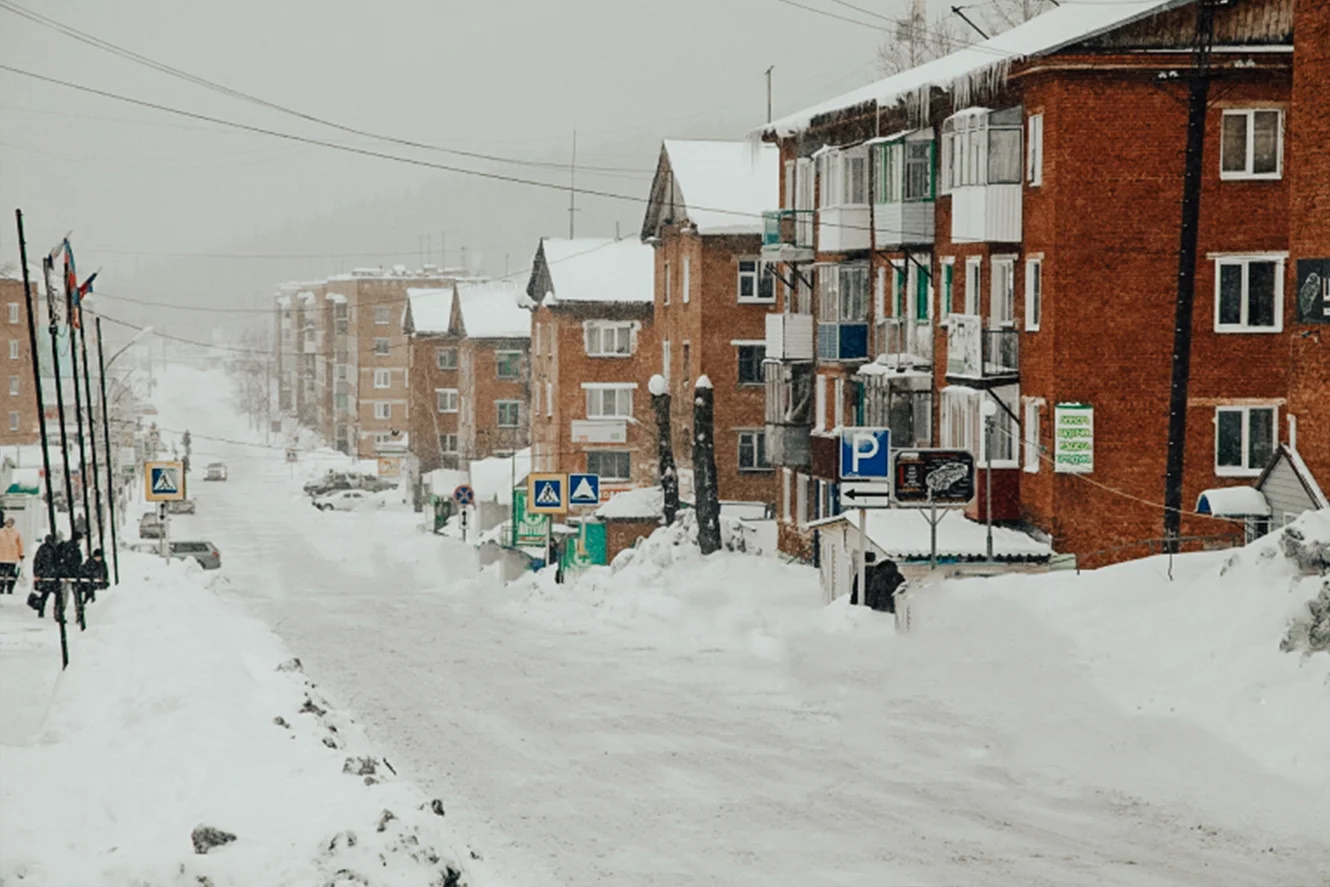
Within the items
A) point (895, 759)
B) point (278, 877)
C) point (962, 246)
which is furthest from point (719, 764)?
point (962, 246)

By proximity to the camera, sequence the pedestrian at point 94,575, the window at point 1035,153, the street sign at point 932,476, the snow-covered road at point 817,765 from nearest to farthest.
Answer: the snow-covered road at point 817,765
the pedestrian at point 94,575
the street sign at point 932,476
the window at point 1035,153

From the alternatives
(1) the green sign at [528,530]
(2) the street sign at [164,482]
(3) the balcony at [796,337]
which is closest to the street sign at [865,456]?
(2) the street sign at [164,482]

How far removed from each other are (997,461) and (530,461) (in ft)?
128

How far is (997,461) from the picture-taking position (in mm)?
35781

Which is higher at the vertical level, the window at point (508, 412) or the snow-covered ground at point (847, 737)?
the window at point (508, 412)

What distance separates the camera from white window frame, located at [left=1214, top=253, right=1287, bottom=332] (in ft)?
110

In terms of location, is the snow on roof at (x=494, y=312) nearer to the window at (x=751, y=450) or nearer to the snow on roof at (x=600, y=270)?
the snow on roof at (x=600, y=270)

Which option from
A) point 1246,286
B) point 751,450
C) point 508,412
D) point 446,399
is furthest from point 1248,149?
point 446,399

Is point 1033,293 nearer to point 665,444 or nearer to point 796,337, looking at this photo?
point 796,337

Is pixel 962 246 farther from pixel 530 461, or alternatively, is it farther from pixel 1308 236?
pixel 530 461

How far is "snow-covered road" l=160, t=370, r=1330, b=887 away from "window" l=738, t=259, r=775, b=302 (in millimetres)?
26485

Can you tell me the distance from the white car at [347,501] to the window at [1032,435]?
232 feet

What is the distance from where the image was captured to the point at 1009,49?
36.4 meters

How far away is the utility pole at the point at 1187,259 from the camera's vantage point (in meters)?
29.8
